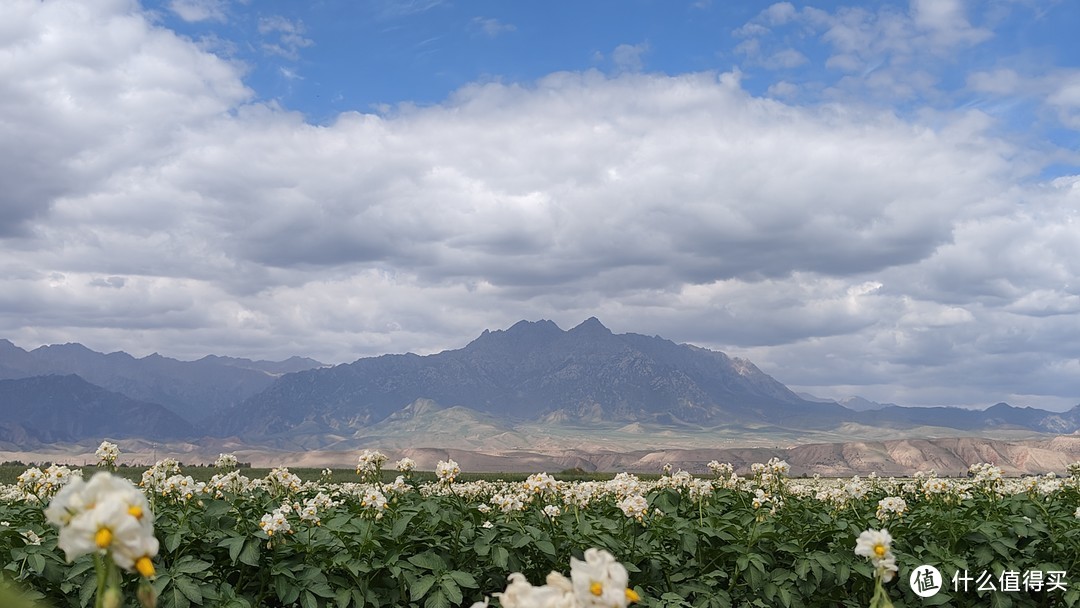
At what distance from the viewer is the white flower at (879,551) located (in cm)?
419

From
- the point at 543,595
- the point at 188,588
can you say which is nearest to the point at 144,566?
the point at 543,595

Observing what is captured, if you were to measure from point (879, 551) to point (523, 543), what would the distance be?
4.61 m

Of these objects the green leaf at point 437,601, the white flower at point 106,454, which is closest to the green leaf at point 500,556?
the green leaf at point 437,601

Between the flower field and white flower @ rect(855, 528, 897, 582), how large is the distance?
317cm

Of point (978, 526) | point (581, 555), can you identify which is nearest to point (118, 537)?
point (581, 555)

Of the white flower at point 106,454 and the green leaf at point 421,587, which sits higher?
the white flower at point 106,454

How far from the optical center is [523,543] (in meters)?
8.41

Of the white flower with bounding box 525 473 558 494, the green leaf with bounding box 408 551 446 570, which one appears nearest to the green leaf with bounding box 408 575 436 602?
the green leaf with bounding box 408 551 446 570

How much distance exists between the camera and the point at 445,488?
→ 1100 centimetres

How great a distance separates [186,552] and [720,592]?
5.19 meters

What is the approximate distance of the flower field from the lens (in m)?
7.83

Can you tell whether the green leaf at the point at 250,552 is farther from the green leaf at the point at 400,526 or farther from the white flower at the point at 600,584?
the white flower at the point at 600,584

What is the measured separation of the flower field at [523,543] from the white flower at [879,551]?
317cm

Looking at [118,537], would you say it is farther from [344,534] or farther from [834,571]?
[834,571]
